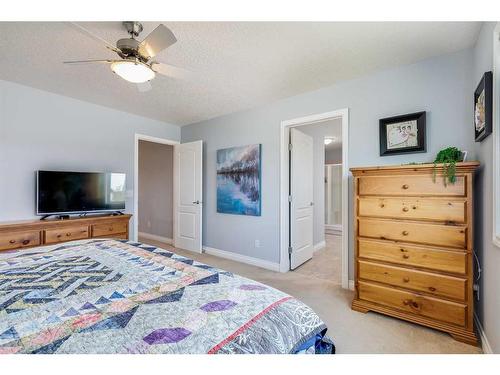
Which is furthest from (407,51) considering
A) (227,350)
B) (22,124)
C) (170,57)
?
(22,124)

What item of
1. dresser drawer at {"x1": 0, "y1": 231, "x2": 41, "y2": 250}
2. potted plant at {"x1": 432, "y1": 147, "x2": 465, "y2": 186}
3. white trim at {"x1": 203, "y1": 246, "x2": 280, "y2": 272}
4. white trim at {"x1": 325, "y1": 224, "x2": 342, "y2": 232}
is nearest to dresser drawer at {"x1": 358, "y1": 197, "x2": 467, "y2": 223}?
potted plant at {"x1": 432, "y1": 147, "x2": 465, "y2": 186}

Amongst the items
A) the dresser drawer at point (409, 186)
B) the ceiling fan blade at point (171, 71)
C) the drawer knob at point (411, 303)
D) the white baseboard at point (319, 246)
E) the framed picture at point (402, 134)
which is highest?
the ceiling fan blade at point (171, 71)

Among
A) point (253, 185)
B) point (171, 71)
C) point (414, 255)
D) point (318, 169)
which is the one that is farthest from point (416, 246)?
point (171, 71)

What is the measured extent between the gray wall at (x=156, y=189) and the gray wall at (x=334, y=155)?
448 cm

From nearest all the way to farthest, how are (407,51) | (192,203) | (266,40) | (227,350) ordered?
(227,350)
(266,40)
(407,51)
(192,203)

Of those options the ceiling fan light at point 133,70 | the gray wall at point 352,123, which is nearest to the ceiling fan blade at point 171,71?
the ceiling fan light at point 133,70

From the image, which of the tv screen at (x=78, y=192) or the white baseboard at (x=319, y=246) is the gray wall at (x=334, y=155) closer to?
the white baseboard at (x=319, y=246)

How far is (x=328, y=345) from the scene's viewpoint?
1.13 metres

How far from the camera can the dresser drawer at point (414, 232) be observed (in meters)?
1.77

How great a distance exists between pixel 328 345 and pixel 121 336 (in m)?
0.92

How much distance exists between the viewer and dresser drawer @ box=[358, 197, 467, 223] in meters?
1.77

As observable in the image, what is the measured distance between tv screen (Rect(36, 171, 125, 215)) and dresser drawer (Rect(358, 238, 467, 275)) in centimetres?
330
